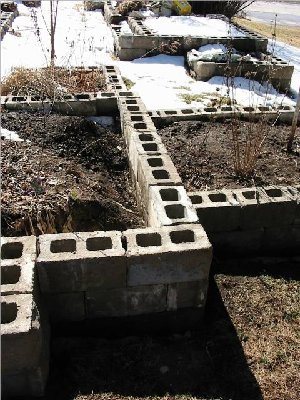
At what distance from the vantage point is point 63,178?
4.35 m

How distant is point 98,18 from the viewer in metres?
14.5

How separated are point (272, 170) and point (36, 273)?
3093mm

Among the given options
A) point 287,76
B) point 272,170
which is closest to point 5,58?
point 287,76

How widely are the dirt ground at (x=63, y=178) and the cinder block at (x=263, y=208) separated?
960mm

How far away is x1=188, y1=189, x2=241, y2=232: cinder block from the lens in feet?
12.8

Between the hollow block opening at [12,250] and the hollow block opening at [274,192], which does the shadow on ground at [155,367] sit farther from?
the hollow block opening at [274,192]

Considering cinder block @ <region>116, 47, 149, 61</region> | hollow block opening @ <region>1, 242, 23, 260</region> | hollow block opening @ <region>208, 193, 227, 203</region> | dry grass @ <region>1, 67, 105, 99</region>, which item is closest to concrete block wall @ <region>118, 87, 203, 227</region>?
hollow block opening @ <region>208, 193, 227, 203</region>

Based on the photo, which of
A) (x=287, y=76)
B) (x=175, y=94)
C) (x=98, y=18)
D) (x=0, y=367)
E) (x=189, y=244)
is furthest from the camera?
(x=98, y=18)

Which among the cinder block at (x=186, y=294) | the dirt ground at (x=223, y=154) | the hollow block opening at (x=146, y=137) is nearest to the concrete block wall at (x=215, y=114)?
the dirt ground at (x=223, y=154)

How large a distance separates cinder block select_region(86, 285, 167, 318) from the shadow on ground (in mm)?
205

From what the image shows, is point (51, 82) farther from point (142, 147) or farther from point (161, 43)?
point (161, 43)

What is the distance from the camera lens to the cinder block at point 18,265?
107 inches

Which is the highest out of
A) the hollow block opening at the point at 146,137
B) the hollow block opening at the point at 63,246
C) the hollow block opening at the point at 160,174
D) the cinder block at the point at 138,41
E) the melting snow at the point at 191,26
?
the melting snow at the point at 191,26

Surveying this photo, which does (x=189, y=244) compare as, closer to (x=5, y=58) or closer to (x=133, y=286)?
(x=133, y=286)
